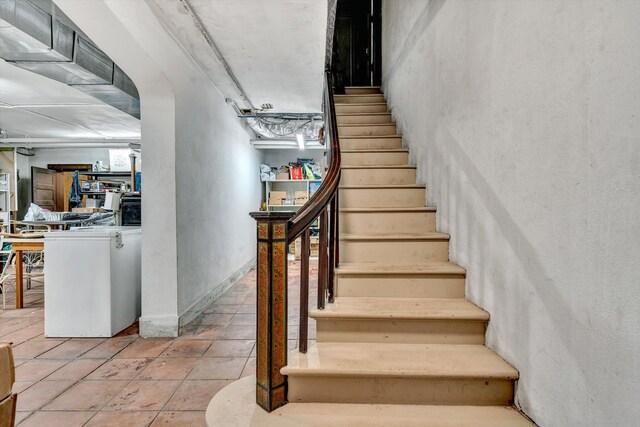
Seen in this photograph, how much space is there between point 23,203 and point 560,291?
993 cm

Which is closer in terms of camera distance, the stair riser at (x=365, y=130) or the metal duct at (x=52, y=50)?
the metal duct at (x=52, y=50)

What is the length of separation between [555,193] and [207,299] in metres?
3.39

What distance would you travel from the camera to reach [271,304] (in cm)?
143

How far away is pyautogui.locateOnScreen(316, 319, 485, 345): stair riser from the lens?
5.52ft

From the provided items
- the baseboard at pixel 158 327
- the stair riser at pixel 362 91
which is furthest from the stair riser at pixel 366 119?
the baseboard at pixel 158 327

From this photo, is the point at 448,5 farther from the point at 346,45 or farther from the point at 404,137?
the point at 346,45

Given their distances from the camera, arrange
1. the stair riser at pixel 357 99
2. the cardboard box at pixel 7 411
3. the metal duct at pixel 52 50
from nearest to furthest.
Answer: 1. the cardboard box at pixel 7 411
2. the metal duct at pixel 52 50
3. the stair riser at pixel 357 99

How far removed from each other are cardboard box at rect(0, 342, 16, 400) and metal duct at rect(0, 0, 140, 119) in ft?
7.21

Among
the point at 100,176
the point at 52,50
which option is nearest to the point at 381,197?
the point at 52,50

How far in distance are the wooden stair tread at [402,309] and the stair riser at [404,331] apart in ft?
0.12

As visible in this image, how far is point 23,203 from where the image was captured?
7.38 m

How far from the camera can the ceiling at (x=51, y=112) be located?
12.6ft

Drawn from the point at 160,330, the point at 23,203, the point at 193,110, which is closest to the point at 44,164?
the point at 23,203

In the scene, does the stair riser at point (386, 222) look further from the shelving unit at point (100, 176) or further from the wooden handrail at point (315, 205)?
the shelving unit at point (100, 176)
